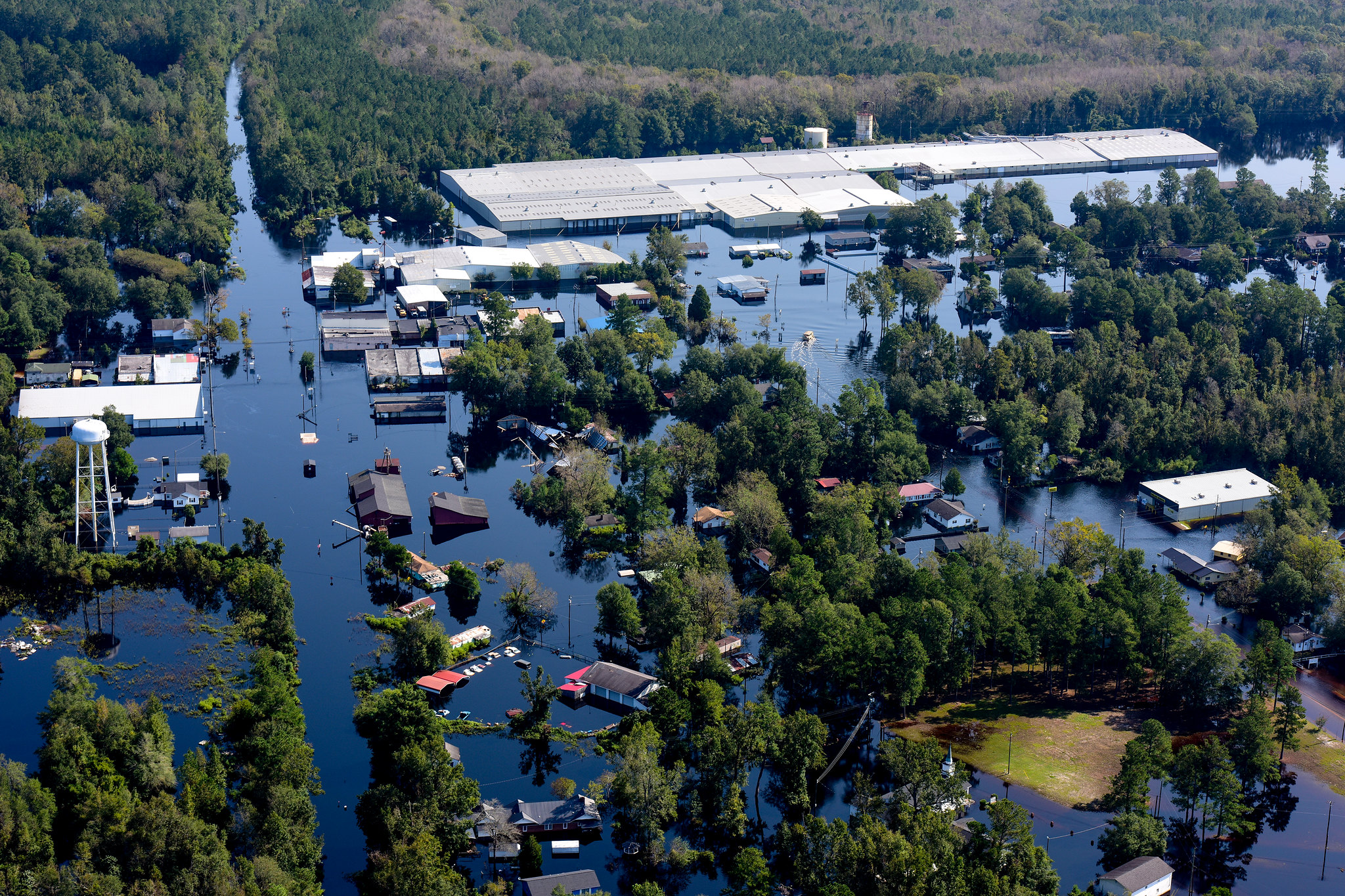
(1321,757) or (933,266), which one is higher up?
(933,266)

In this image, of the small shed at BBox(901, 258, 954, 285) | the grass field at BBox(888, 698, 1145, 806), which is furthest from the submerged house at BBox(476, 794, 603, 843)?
the small shed at BBox(901, 258, 954, 285)

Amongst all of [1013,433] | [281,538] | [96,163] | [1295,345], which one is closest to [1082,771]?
[1013,433]

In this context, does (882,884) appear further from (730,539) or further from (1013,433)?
(1013,433)

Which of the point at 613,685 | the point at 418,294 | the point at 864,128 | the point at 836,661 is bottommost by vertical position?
the point at 613,685

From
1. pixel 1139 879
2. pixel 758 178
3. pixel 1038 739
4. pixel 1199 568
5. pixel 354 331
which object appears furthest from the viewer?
pixel 758 178

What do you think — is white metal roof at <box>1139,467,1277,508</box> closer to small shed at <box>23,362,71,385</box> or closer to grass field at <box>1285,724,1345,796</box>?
grass field at <box>1285,724,1345,796</box>

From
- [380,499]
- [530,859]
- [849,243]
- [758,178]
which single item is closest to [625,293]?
[849,243]

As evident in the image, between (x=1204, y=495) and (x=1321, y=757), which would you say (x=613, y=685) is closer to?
(x=1321, y=757)
